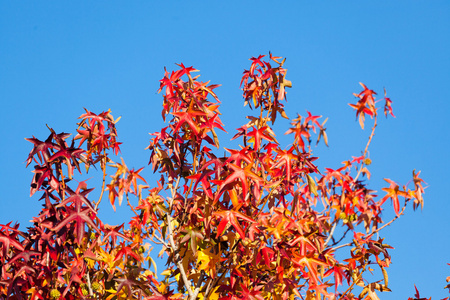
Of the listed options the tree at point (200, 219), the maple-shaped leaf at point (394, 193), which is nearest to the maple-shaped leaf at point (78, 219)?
the tree at point (200, 219)

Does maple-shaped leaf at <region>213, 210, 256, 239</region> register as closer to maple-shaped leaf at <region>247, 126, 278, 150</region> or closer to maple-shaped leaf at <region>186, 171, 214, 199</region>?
maple-shaped leaf at <region>186, 171, 214, 199</region>

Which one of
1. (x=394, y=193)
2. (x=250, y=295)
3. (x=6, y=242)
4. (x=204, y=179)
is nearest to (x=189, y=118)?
(x=204, y=179)

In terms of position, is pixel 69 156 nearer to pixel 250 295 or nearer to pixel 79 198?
pixel 79 198

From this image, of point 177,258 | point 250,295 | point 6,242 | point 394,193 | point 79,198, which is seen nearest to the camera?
point 79,198

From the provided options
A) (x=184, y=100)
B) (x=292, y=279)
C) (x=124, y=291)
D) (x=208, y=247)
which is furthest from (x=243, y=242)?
(x=184, y=100)

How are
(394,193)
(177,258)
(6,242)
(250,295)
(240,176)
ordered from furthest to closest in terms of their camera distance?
(394,193) < (177,258) < (6,242) < (250,295) < (240,176)

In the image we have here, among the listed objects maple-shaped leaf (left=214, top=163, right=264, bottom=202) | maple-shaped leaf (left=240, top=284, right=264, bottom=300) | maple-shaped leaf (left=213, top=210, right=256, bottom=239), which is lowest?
maple-shaped leaf (left=240, top=284, right=264, bottom=300)

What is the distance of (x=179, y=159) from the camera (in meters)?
4.05

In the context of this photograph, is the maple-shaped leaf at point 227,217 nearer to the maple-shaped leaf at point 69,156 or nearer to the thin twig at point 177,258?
the thin twig at point 177,258

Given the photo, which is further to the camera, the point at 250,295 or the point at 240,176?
the point at 250,295

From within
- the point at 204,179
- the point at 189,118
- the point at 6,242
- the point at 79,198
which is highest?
the point at 189,118

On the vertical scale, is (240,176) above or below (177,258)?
above

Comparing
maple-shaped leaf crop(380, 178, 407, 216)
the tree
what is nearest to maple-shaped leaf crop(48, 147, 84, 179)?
the tree

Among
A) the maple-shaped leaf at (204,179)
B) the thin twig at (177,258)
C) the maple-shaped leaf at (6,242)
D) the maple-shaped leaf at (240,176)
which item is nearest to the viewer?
the maple-shaped leaf at (240,176)
